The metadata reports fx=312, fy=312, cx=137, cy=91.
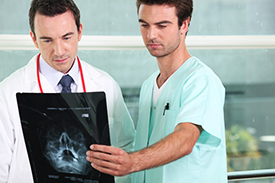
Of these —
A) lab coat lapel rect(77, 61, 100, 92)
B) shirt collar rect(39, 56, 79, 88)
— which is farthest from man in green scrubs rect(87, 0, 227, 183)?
shirt collar rect(39, 56, 79, 88)

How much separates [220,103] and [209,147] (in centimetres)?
18

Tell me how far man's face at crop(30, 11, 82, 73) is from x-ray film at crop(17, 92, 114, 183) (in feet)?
1.23

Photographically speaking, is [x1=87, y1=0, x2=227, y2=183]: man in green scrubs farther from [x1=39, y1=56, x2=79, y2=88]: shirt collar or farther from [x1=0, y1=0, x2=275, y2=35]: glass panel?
[x1=0, y1=0, x2=275, y2=35]: glass panel

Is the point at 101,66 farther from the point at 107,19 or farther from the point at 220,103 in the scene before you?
the point at 220,103

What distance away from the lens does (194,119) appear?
1.11m

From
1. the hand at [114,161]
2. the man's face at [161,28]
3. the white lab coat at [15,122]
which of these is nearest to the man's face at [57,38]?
the white lab coat at [15,122]

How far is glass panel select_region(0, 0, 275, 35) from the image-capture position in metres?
1.89

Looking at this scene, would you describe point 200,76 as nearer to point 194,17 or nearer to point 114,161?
point 114,161

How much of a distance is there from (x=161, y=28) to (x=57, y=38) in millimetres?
443

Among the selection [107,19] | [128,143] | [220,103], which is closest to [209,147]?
[220,103]

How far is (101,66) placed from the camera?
2.04 metres

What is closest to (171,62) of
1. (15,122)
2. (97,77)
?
(97,77)

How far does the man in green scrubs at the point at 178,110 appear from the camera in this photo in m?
1.08

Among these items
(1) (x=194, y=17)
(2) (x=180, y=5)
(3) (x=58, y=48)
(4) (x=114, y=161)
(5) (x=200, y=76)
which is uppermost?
(1) (x=194, y=17)
